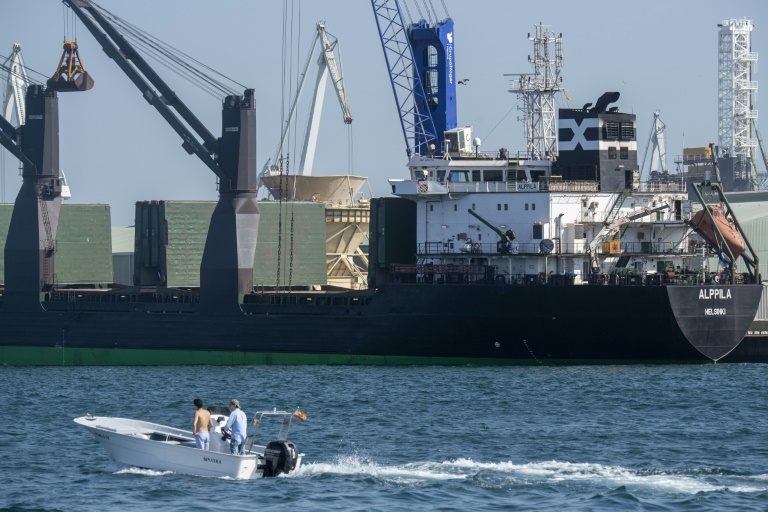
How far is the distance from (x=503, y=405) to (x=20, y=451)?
46.2 ft

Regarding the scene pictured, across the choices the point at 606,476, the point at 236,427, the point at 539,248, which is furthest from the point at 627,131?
the point at 236,427

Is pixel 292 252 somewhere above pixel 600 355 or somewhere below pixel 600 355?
above

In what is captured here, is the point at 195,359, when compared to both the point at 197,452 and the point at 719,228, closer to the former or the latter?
the point at 719,228

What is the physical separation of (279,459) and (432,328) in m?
23.0

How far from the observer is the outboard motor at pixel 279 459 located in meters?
28.4

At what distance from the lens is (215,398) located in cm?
4188

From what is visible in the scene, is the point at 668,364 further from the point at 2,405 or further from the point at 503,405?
the point at 2,405

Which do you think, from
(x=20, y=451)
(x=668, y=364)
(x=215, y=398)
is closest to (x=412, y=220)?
(x=668, y=364)

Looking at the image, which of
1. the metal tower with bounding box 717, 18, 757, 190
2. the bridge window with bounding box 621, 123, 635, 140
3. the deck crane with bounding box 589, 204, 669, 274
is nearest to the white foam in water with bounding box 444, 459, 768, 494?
the deck crane with bounding box 589, 204, 669, 274

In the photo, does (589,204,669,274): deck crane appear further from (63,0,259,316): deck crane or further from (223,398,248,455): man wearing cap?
(223,398,248,455): man wearing cap

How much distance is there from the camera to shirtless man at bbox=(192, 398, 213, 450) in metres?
28.4

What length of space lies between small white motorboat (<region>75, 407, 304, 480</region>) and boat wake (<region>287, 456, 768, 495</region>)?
0.61m

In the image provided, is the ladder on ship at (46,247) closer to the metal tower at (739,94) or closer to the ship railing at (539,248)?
the ship railing at (539,248)

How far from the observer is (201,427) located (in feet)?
93.3
